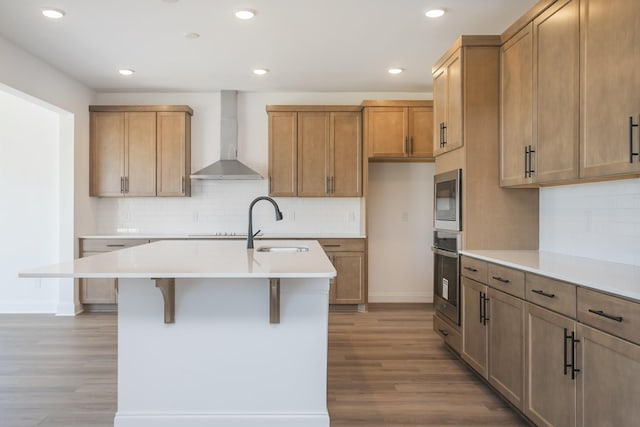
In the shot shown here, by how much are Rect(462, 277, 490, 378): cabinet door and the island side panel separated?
1.19 meters

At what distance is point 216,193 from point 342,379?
3.22 m

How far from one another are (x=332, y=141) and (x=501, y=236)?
8.53ft

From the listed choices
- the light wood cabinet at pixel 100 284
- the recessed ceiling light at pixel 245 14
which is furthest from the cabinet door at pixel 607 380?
the light wood cabinet at pixel 100 284

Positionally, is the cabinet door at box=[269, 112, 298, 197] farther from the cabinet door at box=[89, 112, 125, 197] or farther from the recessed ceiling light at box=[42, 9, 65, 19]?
the recessed ceiling light at box=[42, 9, 65, 19]

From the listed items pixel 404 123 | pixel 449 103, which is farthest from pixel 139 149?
pixel 449 103

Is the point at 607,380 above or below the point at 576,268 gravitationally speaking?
below

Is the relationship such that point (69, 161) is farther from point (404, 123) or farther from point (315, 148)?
point (404, 123)

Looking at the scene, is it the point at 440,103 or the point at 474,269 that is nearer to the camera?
the point at 474,269

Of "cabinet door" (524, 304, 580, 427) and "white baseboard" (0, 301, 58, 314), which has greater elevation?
"cabinet door" (524, 304, 580, 427)

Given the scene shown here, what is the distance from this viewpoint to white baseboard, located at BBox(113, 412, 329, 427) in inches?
92.6

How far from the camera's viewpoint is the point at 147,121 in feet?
17.4

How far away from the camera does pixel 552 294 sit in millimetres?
2145

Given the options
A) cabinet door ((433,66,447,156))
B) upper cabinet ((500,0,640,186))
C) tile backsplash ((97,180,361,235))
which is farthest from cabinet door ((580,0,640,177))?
tile backsplash ((97,180,361,235))

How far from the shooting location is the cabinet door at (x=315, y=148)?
5.35 meters
